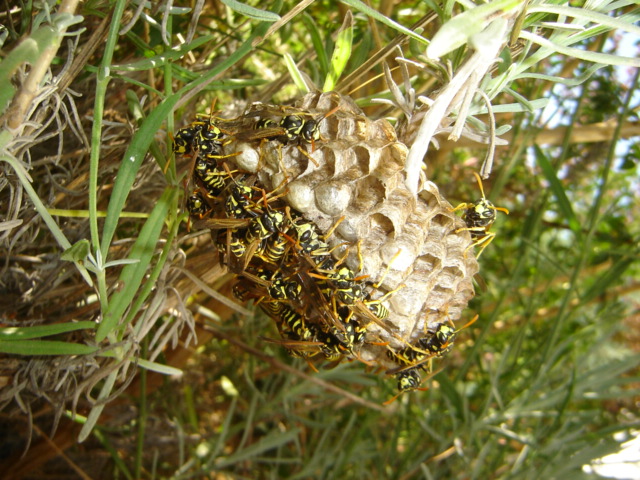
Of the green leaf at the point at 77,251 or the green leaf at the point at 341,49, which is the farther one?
the green leaf at the point at 341,49

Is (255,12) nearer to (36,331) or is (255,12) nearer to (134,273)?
(134,273)

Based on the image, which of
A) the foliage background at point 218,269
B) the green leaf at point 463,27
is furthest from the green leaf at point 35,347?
the green leaf at point 463,27

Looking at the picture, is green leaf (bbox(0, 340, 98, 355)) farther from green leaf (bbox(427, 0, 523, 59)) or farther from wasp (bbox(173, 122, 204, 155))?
green leaf (bbox(427, 0, 523, 59))

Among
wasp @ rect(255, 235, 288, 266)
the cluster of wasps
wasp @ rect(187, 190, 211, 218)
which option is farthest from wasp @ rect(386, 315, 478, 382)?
wasp @ rect(187, 190, 211, 218)

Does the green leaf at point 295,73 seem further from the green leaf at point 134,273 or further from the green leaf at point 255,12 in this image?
the green leaf at point 134,273

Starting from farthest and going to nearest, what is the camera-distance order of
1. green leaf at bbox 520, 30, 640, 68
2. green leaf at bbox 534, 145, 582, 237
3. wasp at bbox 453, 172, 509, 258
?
green leaf at bbox 534, 145, 582, 237, wasp at bbox 453, 172, 509, 258, green leaf at bbox 520, 30, 640, 68

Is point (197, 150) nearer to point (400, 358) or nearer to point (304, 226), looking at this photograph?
point (304, 226)
